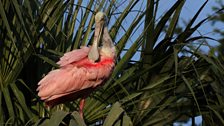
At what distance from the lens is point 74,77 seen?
3.02 meters

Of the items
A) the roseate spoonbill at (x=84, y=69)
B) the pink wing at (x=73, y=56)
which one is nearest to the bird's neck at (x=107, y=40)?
the roseate spoonbill at (x=84, y=69)

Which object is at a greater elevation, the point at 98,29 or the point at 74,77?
the point at 98,29

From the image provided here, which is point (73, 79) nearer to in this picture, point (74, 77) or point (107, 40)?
point (74, 77)

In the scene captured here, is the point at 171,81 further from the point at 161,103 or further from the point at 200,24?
the point at 200,24

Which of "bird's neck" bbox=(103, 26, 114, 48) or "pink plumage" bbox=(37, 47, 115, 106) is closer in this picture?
"pink plumage" bbox=(37, 47, 115, 106)

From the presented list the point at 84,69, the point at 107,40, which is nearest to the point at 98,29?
the point at 107,40

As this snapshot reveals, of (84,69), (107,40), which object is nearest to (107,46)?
(107,40)

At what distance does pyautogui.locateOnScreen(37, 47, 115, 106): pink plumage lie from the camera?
9.43 ft

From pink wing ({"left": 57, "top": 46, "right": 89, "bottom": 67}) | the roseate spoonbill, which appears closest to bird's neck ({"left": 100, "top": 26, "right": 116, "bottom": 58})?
the roseate spoonbill

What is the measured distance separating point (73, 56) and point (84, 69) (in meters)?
0.15

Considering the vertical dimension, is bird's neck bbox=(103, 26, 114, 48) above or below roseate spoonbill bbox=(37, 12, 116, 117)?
above

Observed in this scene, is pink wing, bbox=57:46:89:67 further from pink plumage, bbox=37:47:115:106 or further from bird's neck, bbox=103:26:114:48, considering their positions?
bird's neck, bbox=103:26:114:48

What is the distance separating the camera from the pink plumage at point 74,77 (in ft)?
9.43

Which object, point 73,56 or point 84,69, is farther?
point 84,69
